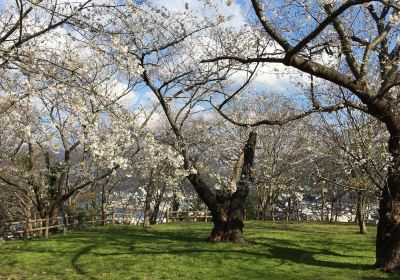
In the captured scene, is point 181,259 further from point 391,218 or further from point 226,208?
point 391,218

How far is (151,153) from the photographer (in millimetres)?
9344

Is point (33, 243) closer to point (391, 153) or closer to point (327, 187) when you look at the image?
point (391, 153)

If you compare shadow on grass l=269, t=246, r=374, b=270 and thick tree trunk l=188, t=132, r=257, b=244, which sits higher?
thick tree trunk l=188, t=132, r=257, b=244

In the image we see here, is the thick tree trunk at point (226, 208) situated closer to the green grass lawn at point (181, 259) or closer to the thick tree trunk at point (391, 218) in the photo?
the green grass lawn at point (181, 259)

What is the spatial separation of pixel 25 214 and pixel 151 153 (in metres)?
20.5

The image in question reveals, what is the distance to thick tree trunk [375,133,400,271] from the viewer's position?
412 inches

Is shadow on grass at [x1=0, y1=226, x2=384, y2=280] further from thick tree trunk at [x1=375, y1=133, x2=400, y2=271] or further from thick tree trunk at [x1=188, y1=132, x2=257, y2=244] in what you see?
thick tree trunk at [x1=375, y1=133, x2=400, y2=271]

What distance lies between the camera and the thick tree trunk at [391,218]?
10.5m

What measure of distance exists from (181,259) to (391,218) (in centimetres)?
608

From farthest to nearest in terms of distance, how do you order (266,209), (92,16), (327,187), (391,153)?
(327,187) < (266,209) < (391,153) < (92,16)

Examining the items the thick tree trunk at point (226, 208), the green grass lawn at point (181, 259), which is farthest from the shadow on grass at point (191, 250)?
the thick tree trunk at point (226, 208)

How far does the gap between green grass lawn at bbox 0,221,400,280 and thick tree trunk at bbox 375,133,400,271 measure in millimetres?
442

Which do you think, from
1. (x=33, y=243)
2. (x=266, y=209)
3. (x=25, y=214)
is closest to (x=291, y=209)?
(x=266, y=209)

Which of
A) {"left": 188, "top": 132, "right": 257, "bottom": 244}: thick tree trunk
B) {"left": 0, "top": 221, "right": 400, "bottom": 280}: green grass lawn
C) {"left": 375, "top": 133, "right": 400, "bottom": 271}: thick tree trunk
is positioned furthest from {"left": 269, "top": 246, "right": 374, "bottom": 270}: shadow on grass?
{"left": 188, "top": 132, "right": 257, "bottom": 244}: thick tree trunk
